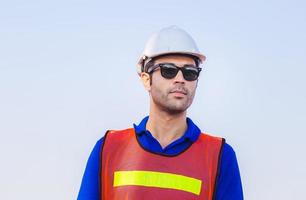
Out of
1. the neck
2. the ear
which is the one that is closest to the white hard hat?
the ear

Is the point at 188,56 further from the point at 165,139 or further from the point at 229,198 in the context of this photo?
the point at 229,198

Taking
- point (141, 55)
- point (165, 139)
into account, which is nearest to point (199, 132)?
point (165, 139)

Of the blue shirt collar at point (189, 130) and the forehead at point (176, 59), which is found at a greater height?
the forehead at point (176, 59)

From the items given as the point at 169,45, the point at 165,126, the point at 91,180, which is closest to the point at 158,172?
the point at 165,126

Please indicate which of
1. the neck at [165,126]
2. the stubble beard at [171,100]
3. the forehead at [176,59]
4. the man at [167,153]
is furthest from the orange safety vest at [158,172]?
the forehead at [176,59]

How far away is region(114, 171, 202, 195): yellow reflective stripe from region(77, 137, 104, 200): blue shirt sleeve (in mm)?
303

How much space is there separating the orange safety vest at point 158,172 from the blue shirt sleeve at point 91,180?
5 cm

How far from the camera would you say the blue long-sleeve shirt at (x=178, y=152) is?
8.27 metres

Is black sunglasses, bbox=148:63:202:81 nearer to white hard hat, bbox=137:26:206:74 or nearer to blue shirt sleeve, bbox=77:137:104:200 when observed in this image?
white hard hat, bbox=137:26:206:74

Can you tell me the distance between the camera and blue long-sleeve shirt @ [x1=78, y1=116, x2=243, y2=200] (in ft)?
27.1

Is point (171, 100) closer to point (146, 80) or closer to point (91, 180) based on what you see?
point (146, 80)

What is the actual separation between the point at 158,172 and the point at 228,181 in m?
0.73

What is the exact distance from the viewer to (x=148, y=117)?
28.2 feet

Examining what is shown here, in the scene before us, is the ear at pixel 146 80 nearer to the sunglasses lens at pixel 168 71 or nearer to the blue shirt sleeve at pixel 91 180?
the sunglasses lens at pixel 168 71
